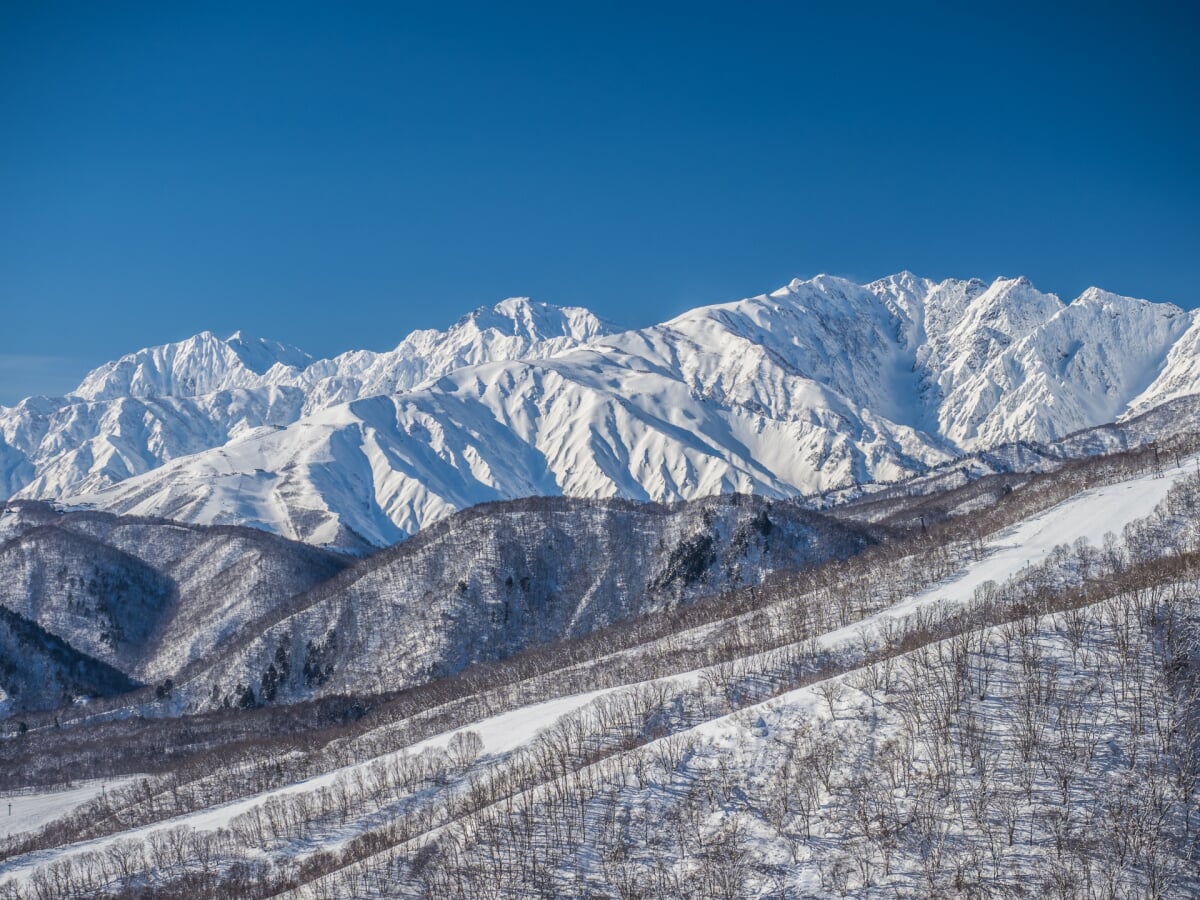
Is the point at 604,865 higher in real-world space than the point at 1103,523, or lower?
lower

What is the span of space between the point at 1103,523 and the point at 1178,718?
103 m

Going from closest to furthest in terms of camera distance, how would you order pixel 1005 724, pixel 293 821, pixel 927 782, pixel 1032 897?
1. pixel 1032 897
2. pixel 927 782
3. pixel 1005 724
4. pixel 293 821

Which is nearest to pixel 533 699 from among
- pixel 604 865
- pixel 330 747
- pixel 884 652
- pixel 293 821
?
pixel 330 747

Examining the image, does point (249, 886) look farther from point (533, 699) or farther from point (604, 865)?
point (533, 699)

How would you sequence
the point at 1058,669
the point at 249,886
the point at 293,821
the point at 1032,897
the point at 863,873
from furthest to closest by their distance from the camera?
1. the point at 293,821
2. the point at 249,886
3. the point at 1058,669
4. the point at 863,873
5. the point at 1032,897

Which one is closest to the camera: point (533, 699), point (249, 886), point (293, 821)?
point (249, 886)

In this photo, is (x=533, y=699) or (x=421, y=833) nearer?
(x=421, y=833)

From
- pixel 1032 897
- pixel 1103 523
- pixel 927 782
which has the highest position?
pixel 1103 523

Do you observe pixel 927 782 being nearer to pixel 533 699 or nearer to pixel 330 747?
pixel 533 699

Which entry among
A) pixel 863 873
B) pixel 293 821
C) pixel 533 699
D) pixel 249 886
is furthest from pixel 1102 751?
pixel 533 699

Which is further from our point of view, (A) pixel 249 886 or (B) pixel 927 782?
(A) pixel 249 886

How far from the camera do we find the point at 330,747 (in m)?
182

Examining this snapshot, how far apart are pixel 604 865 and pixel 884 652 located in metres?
54.2

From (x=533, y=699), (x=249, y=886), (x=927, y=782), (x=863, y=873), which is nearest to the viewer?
(x=863, y=873)
